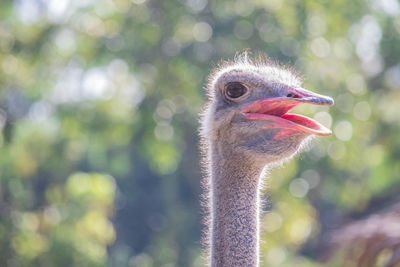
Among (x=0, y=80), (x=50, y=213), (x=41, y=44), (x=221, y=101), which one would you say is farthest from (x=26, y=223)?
(x=221, y=101)

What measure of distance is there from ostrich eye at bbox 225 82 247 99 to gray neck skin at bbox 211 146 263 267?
24cm

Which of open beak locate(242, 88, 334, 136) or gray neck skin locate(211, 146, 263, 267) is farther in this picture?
gray neck skin locate(211, 146, 263, 267)

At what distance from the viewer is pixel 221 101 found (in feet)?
11.5

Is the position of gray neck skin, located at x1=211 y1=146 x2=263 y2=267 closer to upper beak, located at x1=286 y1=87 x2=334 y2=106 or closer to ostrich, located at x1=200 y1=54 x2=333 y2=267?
ostrich, located at x1=200 y1=54 x2=333 y2=267

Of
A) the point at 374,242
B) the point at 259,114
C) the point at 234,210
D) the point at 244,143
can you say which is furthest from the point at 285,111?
the point at 374,242

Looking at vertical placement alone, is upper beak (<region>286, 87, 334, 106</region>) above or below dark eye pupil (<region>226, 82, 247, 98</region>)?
below

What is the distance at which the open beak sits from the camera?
313 centimetres

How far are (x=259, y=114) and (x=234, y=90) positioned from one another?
18cm

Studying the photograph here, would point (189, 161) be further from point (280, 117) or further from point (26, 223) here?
point (280, 117)

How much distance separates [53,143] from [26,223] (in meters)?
3.34

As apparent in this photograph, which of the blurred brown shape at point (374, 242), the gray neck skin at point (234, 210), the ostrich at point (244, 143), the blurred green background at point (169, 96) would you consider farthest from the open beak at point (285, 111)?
the blurred green background at point (169, 96)

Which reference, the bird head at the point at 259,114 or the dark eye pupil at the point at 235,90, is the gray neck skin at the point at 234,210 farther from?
the dark eye pupil at the point at 235,90

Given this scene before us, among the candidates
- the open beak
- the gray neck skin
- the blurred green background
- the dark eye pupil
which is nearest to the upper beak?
the open beak

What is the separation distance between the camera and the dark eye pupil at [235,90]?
11.2 feet
